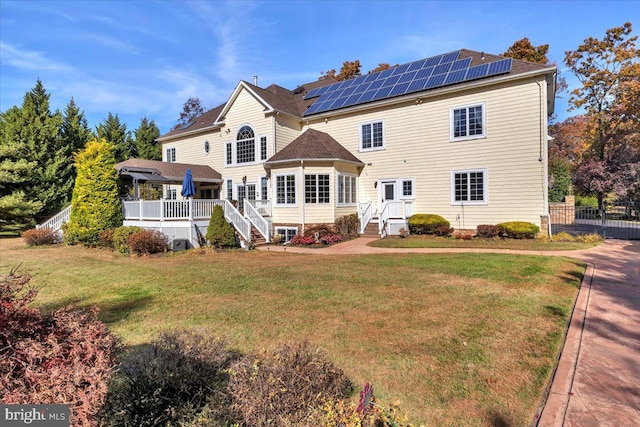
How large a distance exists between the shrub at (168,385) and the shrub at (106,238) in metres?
13.6

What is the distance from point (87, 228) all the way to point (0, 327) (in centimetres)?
1512

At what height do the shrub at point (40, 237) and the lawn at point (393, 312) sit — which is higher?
the shrub at point (40, 237)

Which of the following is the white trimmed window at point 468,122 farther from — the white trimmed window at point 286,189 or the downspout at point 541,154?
the white trimmed window at point 286,189

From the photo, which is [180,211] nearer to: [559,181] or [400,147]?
[400,147]

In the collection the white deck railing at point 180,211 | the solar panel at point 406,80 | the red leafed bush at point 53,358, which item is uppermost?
the solar panel at point 406,80

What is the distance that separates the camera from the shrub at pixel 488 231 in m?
14.7

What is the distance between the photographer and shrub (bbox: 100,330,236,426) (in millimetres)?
2557

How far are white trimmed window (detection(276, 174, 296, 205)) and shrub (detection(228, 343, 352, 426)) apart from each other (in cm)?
1417

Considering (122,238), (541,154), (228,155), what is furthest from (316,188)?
(541,154)

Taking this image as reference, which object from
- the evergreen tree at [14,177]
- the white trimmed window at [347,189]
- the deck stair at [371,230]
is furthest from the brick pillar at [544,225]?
the evergreen tree at [14,177]

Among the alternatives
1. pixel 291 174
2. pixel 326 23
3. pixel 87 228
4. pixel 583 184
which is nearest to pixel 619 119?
pixel 583 184

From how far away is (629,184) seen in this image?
68.7 ft

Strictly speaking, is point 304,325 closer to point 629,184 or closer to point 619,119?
point 629,184

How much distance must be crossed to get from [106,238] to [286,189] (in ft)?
28.7
